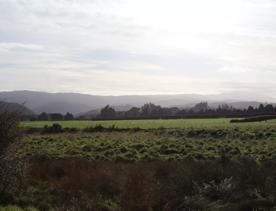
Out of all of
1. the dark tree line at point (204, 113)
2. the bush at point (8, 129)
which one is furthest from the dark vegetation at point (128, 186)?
the dark tree line at point (204, 113)

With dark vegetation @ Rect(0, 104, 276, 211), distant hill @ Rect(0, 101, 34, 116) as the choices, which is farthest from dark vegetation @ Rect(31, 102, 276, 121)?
distant hill @ Rect(0, 101, 34, 116)

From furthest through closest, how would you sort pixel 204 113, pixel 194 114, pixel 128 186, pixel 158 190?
pixel 204 113 → pixel 194 114 → pixel 128 186 → pixel 158 190

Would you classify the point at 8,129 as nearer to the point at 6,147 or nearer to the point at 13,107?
the point at 6,147

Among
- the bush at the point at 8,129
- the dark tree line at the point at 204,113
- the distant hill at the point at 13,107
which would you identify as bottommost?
the bush at the point at 8,129

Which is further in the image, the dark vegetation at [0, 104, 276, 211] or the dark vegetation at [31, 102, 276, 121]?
the dark vegetation at [31, 102, 276, 121]

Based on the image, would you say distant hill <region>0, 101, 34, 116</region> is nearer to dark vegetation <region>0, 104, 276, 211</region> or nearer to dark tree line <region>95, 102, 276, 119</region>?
dark vegetation <region>0, 104, 276, 211</region>

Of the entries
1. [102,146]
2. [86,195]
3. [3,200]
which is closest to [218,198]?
[86,195]

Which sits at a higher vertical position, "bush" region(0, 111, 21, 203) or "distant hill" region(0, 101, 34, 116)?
"distant hill" region(0, 101, 34, 116)

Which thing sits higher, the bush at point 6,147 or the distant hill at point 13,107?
the distant hill at point 13,107

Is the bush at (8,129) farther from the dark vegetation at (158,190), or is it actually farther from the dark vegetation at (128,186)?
the dark vegetation at (158,190)

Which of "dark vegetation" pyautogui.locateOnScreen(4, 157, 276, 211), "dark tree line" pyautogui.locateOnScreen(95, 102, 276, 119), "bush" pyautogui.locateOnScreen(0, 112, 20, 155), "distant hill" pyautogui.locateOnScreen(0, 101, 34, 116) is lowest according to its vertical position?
"dark vegetation" pyautogui.locateOnScreen(4, 157, 276, 211)

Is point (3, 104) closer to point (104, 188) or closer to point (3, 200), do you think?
point (3, 200)

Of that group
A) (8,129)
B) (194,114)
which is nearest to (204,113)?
(194,114)

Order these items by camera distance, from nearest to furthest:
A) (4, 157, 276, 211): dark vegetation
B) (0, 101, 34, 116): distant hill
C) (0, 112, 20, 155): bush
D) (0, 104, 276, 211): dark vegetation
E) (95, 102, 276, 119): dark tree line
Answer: (4, 157, 276, 211): dark vegetation → (0, 104, 276, 211): dark vegetation → (0, 112, 20, 155): bush → (0, 101, 34, 116): distant hill → (95, 102, 276, 119): dark tree line
